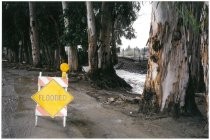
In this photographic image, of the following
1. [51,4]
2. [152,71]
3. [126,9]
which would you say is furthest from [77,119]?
[51,4]

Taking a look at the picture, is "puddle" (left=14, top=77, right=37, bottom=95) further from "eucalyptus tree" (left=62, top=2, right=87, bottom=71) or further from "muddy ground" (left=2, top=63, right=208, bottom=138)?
"eucalyptus tree" (left=62, top=2, right=87, bottom=71)

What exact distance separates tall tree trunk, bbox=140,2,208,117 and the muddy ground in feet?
1.39

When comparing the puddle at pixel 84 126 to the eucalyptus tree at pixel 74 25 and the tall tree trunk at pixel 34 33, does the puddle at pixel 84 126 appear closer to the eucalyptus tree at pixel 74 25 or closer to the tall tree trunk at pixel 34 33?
the eucalyptus tree at pixel 74 25

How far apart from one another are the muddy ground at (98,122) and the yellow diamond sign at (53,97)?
1.32ft

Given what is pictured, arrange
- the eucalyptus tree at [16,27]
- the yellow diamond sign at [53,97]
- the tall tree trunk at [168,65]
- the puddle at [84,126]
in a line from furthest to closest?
the eucalyptus tree at [16,27] < the tall tree trunk at [168,65] < the yellow diamond sign at [53,97] < the puddle at [84,126]

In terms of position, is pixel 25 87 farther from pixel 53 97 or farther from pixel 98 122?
pixel 53 97

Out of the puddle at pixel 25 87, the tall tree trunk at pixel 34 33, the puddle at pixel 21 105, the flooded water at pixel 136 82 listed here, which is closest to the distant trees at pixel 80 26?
the tall tree trunk at pixel 34 33

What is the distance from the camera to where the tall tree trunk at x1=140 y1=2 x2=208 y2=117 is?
10.3 m

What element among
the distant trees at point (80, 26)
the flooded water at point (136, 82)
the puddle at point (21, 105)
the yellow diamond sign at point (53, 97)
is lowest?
the flooded water at point (136, 82)

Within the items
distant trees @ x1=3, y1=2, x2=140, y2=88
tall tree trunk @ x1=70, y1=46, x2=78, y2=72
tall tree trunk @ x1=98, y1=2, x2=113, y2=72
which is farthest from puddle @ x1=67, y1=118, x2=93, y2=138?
tall tree trunk @ x1=70, y1=46, x2=78, y2=72

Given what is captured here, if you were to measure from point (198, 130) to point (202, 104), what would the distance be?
4062mm

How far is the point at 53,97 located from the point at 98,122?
57.3 inches

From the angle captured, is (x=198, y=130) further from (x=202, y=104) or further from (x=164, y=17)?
(x=202, y=104)

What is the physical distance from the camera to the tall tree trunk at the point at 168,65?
10273 mm
